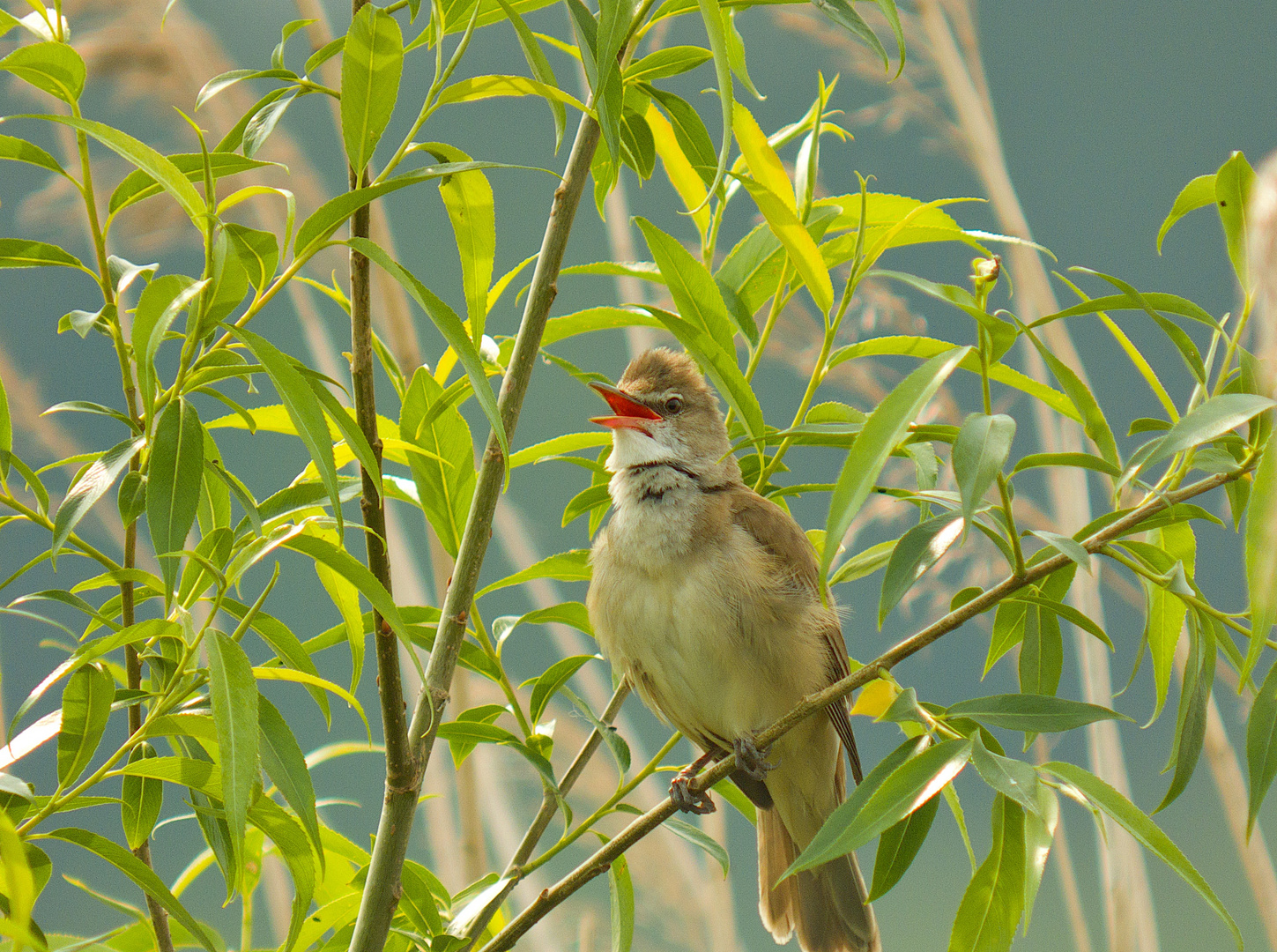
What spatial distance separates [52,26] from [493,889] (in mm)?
801

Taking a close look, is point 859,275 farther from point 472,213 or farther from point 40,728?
point 40,728

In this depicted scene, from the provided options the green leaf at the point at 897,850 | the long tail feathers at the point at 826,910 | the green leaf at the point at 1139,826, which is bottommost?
the long tail feathers at the point at 826,910

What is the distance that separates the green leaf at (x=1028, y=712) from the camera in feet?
2.76

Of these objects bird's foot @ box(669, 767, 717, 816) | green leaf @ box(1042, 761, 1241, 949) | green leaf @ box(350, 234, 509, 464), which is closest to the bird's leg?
bird's foot @ box(669, 767, 717, 816)

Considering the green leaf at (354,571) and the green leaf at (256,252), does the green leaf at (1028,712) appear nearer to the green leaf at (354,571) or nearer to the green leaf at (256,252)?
the green leaf at (354,571)

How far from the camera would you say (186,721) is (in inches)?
32.5

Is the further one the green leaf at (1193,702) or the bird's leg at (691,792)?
the bird's leg at (691,792)

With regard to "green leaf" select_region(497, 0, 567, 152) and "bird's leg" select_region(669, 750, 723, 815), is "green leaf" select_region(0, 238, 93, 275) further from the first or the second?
"bird's leg" select_region(669, 750, 723, 815)

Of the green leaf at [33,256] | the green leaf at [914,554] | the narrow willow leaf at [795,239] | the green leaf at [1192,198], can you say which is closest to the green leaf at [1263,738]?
the green leaf at [914,554]

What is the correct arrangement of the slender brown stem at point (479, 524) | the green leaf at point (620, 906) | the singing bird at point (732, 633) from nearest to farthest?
the slender brown stem at point (479, 524) → the green leaf at point (620, 906) → the singing bird at point (732, 633)

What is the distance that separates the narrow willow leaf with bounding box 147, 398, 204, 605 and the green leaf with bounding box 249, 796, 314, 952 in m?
0.23

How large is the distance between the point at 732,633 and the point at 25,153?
98 centimetres

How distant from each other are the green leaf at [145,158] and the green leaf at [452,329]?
0.37 feet

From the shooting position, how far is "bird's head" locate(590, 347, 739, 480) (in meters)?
1.64
